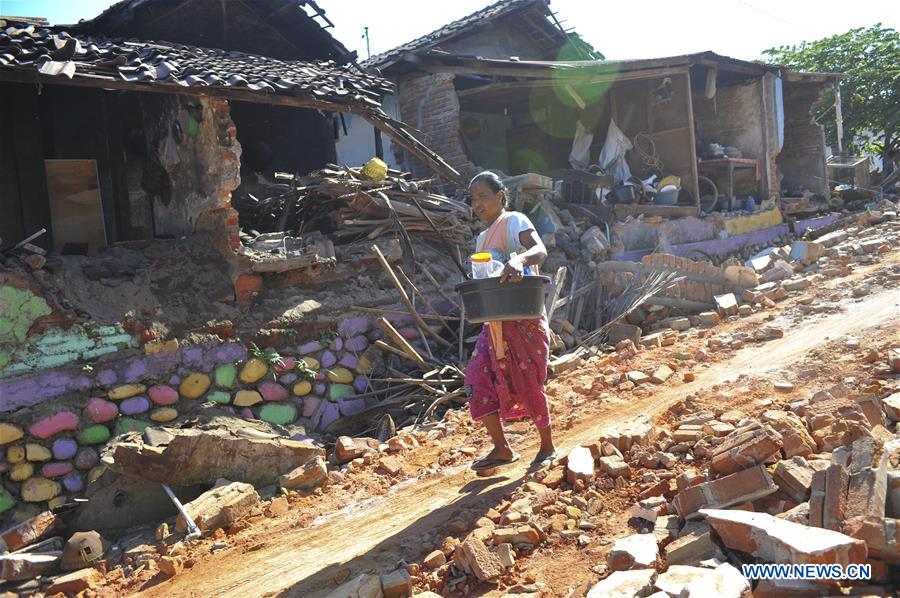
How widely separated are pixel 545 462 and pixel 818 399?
1802 millimetres

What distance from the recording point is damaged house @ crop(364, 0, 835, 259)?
1211 centimetres

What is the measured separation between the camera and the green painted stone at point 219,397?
21.3 ft

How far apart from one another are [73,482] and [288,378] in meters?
1.98

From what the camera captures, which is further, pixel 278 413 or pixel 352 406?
pixel 352 406

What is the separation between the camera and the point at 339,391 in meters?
7.17

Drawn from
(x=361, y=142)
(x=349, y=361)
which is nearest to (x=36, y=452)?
(x=349, y=361)

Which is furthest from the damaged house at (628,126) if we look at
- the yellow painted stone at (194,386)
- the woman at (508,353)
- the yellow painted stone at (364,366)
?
the woman at (508,353)

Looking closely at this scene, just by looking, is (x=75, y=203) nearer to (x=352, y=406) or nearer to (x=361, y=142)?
(x=352, y=406)

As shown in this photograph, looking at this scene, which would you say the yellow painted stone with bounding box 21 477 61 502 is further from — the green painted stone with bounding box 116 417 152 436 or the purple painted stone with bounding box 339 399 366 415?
the purple painted stone with bounding box 339 399 366 415

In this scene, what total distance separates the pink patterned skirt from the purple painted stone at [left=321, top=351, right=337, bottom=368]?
2.96 metres

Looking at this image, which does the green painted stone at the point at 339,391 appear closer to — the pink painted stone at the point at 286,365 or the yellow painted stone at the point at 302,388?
the yellow painted stone at the point at 302,388

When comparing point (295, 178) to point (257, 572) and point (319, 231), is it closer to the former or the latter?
point (319, 231)

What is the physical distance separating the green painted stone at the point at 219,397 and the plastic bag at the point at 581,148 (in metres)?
8.83

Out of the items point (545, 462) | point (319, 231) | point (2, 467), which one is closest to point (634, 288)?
point (319, 231)
